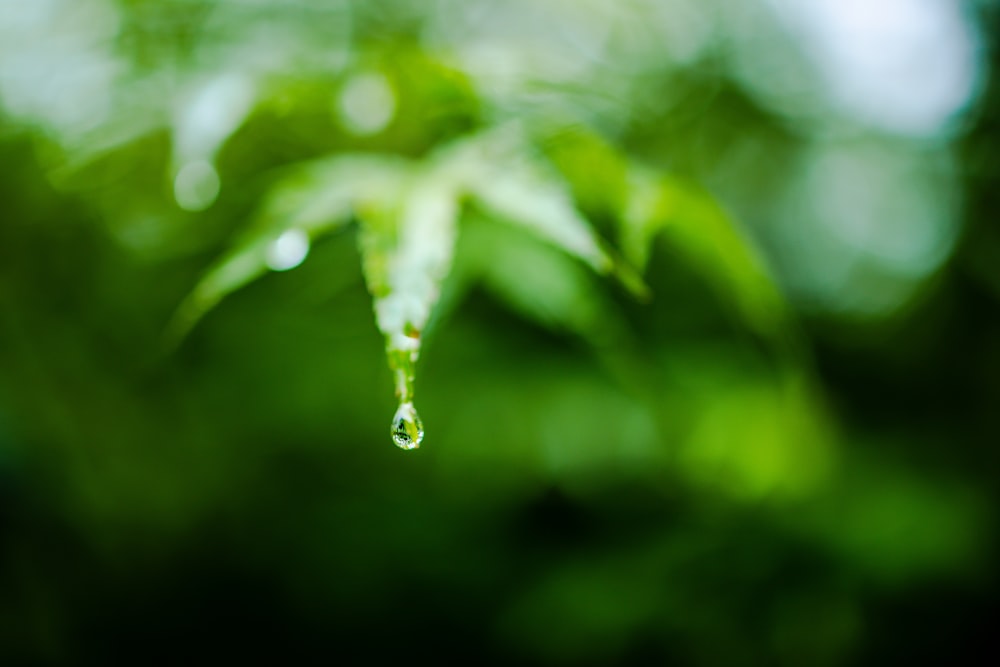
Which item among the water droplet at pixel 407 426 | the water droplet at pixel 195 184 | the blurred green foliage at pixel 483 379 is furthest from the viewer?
the blurred green foliage at pixel 483 379

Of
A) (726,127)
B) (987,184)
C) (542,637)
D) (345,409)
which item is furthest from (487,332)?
(987,184)

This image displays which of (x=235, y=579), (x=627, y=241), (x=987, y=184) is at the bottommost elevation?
(x=627, y=241)

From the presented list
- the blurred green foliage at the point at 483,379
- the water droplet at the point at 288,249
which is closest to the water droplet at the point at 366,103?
the blurred green foliage at the point at 483,379

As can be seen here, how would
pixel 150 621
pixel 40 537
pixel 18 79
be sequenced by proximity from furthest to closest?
pixel 150 621 → pixel 40 537 → pixel 18 79

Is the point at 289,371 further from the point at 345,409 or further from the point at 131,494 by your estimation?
the point at 131,494

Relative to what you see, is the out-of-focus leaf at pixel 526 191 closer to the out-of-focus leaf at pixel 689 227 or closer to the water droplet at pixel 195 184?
the out-of-focus leaf at pixel 689 227

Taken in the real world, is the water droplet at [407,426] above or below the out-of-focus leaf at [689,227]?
below

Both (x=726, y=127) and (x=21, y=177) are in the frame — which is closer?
(x=21, y=177)

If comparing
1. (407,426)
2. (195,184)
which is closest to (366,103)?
(195,184)
